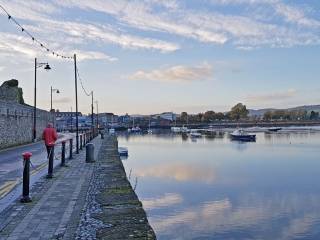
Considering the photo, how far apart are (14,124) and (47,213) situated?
28982mm

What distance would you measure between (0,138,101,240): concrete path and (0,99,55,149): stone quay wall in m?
19.2

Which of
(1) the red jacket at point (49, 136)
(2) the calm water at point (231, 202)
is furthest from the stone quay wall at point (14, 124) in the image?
(1) the red jacket at point (49, 136)

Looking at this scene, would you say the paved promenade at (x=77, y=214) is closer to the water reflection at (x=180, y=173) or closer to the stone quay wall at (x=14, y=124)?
the water reflection at (x=180, y=173)

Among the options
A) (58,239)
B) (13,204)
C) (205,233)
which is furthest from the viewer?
(205,233)

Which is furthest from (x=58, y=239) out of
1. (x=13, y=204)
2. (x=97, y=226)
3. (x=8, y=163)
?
(x=8, y=163)

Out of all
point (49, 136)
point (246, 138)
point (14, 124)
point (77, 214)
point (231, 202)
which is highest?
point (14, 124)

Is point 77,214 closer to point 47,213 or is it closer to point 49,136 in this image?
point 47,213

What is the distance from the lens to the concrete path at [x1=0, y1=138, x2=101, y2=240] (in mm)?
8656

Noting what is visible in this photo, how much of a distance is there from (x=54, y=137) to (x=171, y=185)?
9124mm

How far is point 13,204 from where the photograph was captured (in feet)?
37.7

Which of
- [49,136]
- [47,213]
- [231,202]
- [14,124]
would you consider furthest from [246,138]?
[47,213]

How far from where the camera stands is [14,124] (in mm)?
37625

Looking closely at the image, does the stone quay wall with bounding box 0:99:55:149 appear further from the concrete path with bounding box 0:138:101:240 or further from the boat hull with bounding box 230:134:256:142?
the boat hull with bounding box 230:134:256:142

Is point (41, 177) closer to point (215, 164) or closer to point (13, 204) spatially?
point (13, 204)
